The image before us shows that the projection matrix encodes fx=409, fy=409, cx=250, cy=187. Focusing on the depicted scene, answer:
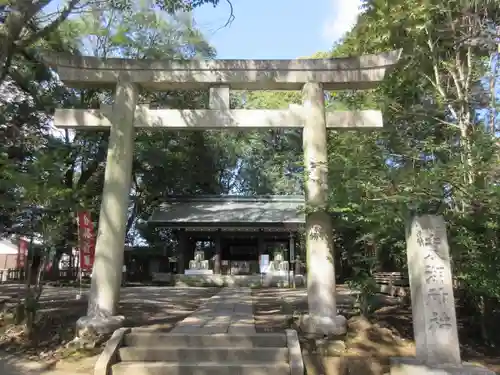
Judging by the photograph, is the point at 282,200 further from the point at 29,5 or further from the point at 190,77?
the point at 29,5

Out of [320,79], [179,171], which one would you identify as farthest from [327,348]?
[179,171]

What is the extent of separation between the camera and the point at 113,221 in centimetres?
725

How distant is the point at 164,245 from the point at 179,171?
16.7ft

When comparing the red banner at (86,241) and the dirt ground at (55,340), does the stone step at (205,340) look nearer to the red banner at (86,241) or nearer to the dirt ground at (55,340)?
the dirt ground at (55,340)

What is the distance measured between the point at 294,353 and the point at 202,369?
1319mm

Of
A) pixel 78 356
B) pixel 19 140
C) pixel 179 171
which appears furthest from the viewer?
pixel 179 171

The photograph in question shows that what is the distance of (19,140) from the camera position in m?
13.2

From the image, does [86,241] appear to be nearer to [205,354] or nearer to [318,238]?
[205,354]

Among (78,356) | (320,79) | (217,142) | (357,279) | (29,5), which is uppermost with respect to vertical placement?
(217,142)

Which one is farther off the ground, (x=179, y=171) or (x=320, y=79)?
(x=179, y=171)

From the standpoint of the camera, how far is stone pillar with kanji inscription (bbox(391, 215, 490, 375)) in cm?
490

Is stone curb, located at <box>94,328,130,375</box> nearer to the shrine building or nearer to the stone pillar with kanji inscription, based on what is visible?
the stone pillar with kanji inscription

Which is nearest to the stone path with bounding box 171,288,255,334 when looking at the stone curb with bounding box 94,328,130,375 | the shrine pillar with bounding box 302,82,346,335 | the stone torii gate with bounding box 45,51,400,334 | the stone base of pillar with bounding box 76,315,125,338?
the stone curb with bounding box 94,328,130,375

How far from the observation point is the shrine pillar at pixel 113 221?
6.93 meters
